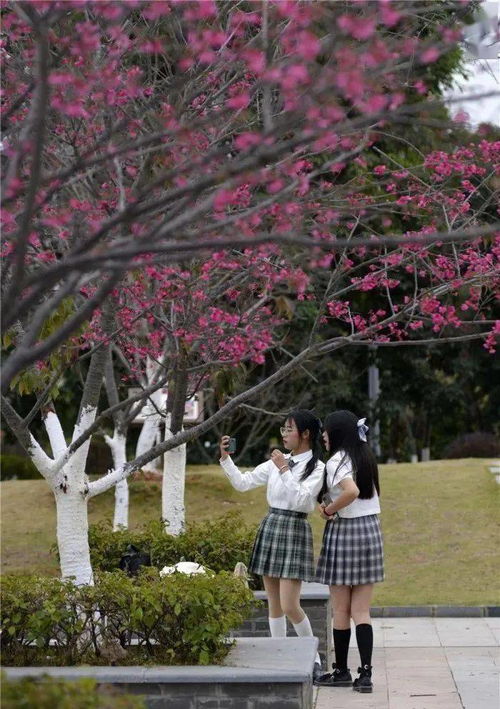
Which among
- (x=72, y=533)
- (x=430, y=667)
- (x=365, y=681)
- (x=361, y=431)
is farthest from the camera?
(x=430, y=667)

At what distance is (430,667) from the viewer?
10.2m

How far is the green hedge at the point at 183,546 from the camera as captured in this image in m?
10.9

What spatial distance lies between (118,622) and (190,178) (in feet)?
8.48

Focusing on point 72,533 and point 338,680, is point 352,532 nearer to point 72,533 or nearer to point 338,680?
point 338,680

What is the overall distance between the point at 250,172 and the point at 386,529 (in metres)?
14.6

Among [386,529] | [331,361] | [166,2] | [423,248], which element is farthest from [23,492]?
[166,2]

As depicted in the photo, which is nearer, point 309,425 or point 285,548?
point 285,548

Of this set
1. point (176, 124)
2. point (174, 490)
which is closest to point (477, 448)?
point (174, 490)

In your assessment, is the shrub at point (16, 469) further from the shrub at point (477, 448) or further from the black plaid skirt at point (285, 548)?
the black plaid skirt at point (285, 548)

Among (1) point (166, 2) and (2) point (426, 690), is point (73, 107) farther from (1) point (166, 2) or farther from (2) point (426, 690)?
(2) point (426, 690)

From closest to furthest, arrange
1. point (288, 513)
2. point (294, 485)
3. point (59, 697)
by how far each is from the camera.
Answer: point (59, 697) < point (294, 485) < point (288, 513)

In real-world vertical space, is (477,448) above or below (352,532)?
above

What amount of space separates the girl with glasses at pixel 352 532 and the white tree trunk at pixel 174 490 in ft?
10.7

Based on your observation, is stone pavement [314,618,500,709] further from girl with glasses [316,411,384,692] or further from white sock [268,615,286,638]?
white sock [268,615,286,638]
